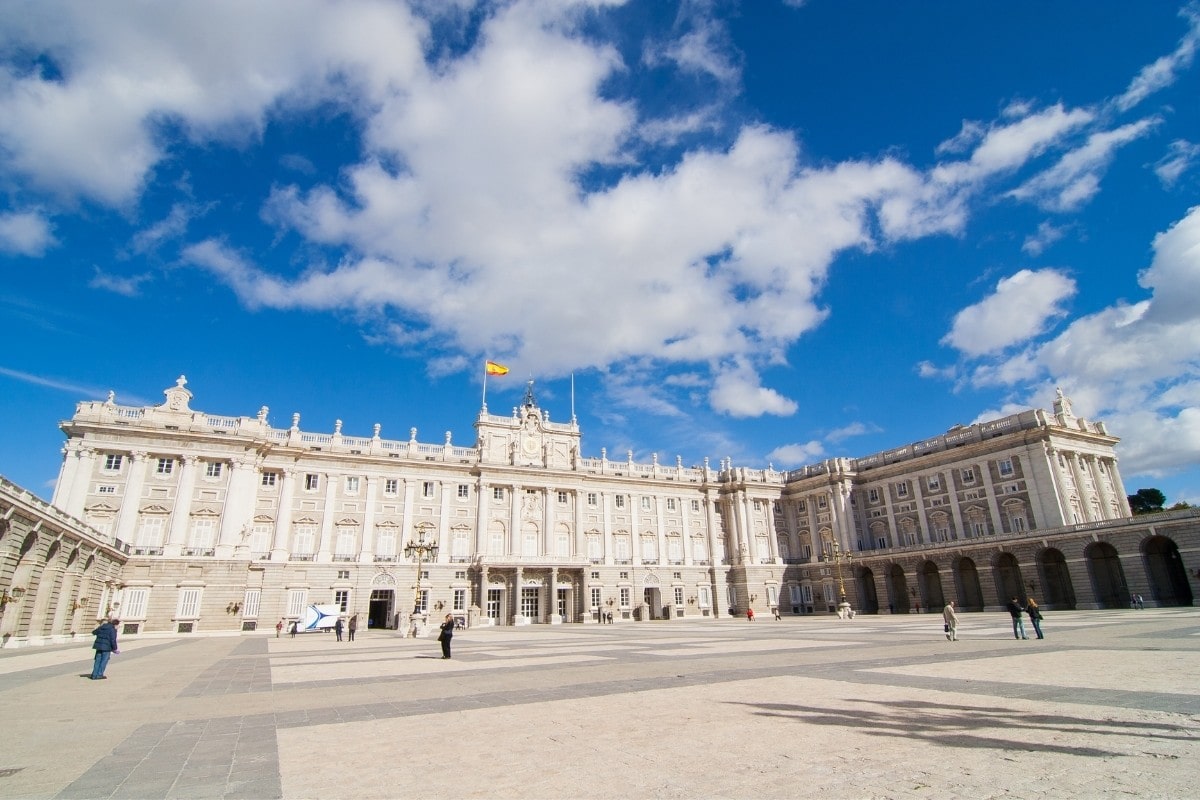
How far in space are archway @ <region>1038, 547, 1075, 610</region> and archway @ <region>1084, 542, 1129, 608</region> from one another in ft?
5.81

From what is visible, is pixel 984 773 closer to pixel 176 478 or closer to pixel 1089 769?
pixel 1089 769

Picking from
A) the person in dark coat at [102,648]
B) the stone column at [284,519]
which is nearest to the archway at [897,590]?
the stone column at [284,519]

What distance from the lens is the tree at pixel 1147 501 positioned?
7538 cm

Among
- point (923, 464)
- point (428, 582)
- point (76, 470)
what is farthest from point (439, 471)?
point (923, 464)

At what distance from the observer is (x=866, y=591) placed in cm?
6209

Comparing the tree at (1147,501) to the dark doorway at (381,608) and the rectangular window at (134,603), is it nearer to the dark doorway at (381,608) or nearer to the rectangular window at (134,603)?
the dark doorway at (381,608)

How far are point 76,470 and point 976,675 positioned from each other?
5315 cm

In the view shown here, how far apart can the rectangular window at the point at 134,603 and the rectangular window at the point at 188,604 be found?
1.92m

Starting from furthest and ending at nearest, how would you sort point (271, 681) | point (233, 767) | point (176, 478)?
point (176, 478) → point (271, 681) → point (233, 767)

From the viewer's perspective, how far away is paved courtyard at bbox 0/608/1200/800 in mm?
6074

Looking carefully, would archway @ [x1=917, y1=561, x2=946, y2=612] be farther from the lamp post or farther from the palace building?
the lamp post

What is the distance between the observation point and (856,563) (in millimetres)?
61594

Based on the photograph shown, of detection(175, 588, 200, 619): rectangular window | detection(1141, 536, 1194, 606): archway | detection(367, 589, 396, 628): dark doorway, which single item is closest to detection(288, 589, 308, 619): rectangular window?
detection(367, 589, 396, 628): dark doorway

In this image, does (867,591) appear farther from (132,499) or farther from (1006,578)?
(132,499)
